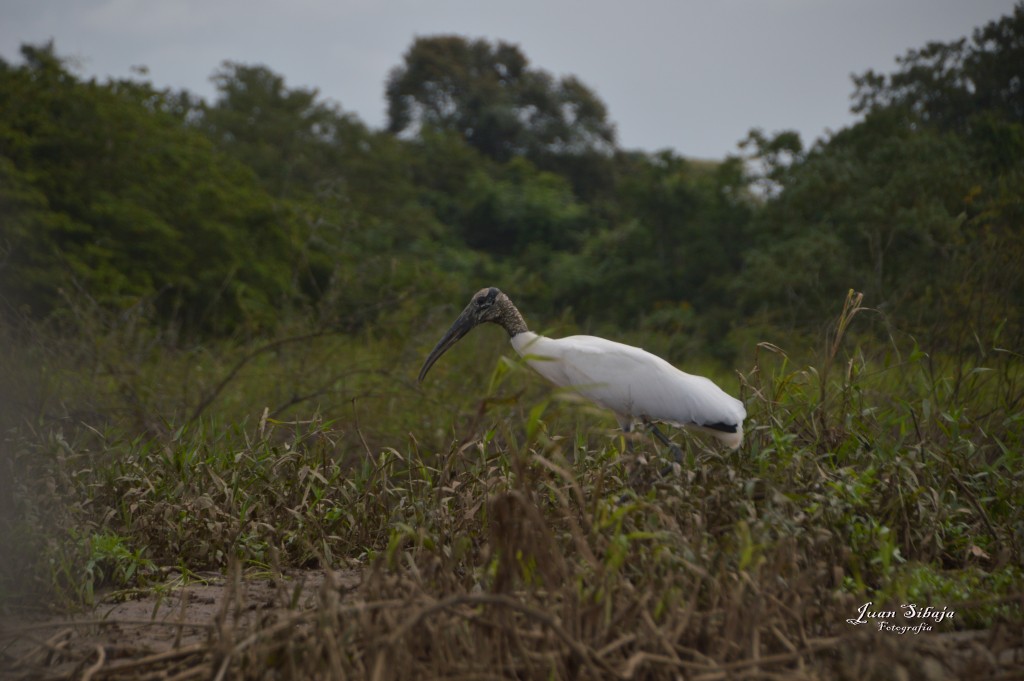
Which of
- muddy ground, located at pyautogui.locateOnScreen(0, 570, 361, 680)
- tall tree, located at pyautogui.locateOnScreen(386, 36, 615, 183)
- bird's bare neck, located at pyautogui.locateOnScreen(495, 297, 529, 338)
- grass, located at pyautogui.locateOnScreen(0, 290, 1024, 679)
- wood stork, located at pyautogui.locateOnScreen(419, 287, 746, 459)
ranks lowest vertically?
muddy ground, located at pyautogui.locateOnScreen(0, 570, 361, 680)

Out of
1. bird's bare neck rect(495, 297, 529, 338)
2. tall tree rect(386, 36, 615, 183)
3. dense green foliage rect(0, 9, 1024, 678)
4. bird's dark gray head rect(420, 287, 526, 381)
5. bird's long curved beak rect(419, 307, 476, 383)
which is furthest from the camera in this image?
tall tree rect(386, 36, 615, 183)

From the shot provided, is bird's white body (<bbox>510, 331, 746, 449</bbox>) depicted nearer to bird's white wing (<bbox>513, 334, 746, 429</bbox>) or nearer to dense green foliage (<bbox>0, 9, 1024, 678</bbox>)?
bird's white wing (<bbox>513, 334, 746, 429</bbox>)

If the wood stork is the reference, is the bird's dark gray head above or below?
above

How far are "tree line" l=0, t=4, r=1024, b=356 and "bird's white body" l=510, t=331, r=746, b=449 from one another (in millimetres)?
2110

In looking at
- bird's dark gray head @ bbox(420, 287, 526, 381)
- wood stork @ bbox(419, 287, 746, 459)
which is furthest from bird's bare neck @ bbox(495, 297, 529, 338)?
wood stork @ bbox(419, 287, 746, 459)

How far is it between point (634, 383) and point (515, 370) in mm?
1941

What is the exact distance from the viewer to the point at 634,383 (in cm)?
538

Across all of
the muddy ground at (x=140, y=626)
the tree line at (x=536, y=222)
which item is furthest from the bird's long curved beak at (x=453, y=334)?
the tree line at (x=536, y=222)

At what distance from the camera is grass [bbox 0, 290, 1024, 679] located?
2967mm

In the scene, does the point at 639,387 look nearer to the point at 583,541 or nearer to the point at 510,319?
the point at 510,319

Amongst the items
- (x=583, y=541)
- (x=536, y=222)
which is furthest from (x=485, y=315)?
(x=536, y=222)

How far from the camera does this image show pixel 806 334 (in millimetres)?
10523

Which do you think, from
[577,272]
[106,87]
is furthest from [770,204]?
[106,87]

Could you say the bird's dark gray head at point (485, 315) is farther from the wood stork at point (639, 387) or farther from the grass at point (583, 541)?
the grass at point (583, 541)
